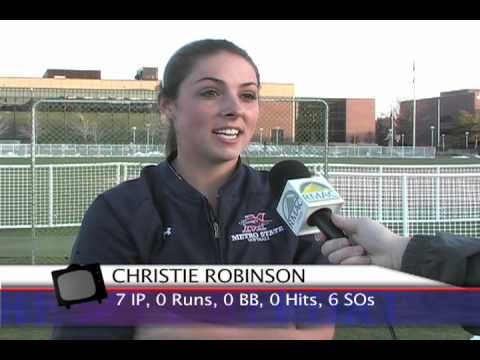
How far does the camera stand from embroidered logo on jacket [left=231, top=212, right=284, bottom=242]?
2133 millimetres

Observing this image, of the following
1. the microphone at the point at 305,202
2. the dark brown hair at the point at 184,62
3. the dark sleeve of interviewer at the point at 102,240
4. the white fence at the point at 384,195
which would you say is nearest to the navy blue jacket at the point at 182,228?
the dark sleeve of interviewer at the point at 102,240

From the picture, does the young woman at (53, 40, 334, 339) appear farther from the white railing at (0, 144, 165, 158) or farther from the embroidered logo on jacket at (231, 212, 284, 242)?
the white railing at (0, 144, 165, 158)

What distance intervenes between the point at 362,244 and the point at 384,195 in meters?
3.76

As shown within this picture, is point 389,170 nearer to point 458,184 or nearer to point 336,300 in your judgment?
point 458,184

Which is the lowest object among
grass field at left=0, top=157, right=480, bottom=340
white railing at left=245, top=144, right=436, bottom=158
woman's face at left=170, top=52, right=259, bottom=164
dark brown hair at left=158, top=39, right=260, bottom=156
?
grass field at left=0, top=157, right=480, bottom=340

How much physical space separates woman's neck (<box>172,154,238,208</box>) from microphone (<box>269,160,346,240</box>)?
0.22 meters

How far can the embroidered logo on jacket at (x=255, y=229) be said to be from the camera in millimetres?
2133

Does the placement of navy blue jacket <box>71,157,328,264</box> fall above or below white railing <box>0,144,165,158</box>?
below

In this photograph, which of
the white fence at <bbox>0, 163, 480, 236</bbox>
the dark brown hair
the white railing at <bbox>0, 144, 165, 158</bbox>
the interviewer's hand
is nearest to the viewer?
the interviewer's hand

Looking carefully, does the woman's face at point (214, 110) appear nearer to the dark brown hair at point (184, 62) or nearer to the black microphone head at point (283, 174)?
the dark brown hair at point (184, 62)

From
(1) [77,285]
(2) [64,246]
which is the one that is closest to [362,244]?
(1) [77,285]

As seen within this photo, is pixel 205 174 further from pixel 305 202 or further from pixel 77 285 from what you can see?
pixel 77 285

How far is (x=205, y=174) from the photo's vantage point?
7.16 feet

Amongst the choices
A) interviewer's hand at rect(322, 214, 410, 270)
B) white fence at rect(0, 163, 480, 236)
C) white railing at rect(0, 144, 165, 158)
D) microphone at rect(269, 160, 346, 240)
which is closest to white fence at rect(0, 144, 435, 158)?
white railing at rect(0, 144, 165, 158)
